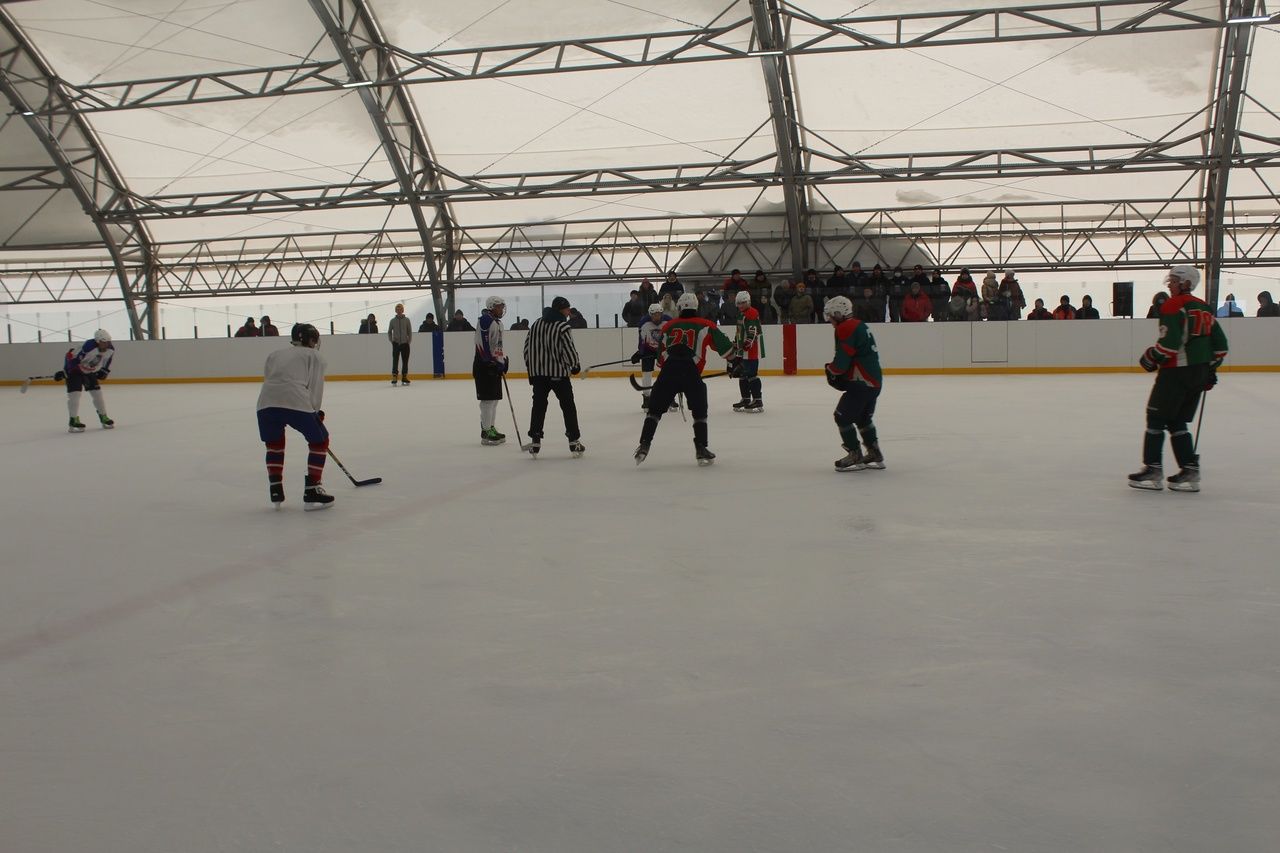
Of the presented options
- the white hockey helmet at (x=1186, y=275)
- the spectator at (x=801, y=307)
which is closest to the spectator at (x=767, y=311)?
the spectator at (x=801, y=307)

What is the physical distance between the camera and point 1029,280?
2725cm

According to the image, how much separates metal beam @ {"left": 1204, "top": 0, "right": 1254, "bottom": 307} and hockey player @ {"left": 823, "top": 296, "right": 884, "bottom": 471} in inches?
552

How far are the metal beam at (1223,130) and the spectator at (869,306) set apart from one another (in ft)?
22.7

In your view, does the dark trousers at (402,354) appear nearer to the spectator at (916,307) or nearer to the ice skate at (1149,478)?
the spectator at (916,307)

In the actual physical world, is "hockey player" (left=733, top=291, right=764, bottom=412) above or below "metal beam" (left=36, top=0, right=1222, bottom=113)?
below

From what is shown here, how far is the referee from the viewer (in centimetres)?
964

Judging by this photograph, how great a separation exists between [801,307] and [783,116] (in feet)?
12.2

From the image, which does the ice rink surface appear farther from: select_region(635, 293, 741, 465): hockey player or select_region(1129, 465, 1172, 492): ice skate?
select_region(635, 293, 741, 465): hockey player

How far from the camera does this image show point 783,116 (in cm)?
2267

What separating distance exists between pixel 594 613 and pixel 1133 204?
25.3m

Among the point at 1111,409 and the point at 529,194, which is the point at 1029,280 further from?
the point at 1111,409

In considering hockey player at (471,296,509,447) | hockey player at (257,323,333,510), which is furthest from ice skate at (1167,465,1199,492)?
hockey player at (471,296,509,447)

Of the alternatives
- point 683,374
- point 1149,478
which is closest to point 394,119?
point 683,374

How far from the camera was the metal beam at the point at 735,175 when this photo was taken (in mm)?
23328
